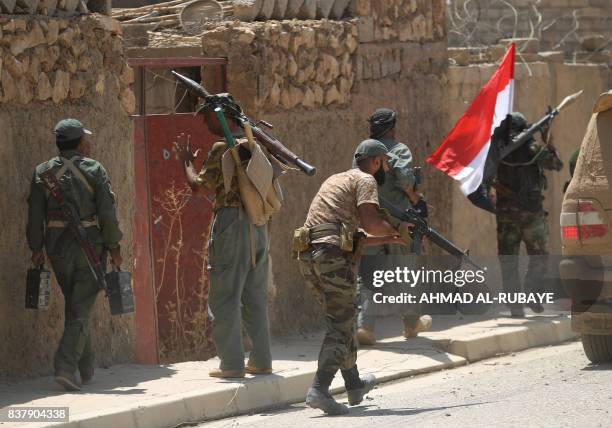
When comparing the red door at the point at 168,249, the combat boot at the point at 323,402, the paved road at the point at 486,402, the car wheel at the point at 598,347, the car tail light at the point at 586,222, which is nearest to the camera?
the paved road at the point at 486,402

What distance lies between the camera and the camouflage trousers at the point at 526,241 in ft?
42.7

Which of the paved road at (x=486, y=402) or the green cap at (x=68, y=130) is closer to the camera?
the paved road at (x=486, y=402)

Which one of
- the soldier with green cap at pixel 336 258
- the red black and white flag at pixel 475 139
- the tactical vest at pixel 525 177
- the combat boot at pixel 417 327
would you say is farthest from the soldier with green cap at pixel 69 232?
the tactical vest at pixel 525 177

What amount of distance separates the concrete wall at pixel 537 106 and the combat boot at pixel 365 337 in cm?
299

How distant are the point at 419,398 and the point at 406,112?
15.9 feet

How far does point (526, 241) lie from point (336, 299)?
493cm

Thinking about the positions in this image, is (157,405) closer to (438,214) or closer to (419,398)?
(419,398)

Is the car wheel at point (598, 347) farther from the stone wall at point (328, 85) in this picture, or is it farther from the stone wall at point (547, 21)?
A: the stone wall at point (547, 21)

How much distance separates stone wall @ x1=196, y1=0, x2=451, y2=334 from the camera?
11422mm

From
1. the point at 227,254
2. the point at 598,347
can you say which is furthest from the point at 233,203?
the point at 598,347

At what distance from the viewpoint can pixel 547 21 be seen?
1958 cm

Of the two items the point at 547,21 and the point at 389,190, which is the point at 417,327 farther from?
the point at 547,21

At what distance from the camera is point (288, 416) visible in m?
8.77

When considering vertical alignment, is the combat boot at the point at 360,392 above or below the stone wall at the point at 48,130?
below
